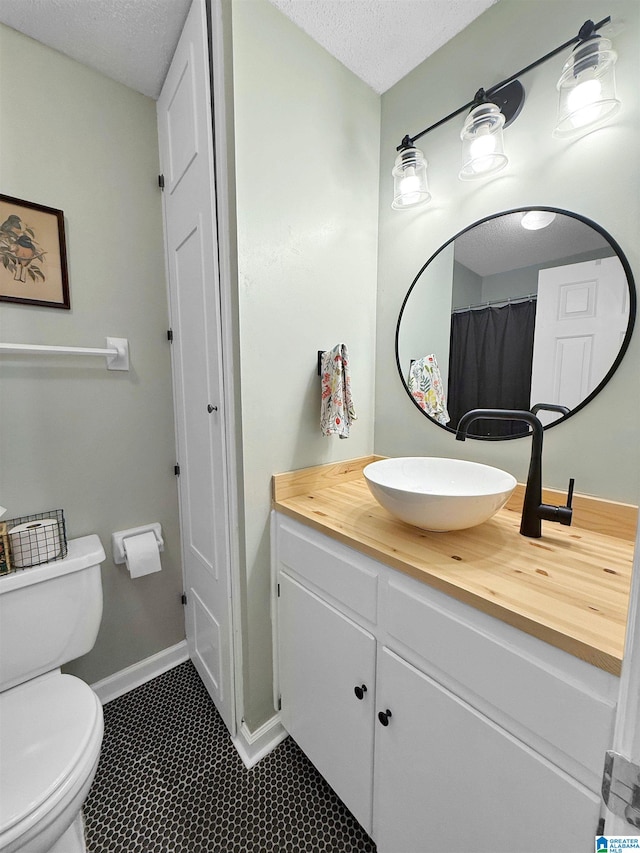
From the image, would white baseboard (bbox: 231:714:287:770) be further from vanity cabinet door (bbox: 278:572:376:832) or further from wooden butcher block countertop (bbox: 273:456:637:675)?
wooden butcher block countertop (bbox: 273:456:637:675)

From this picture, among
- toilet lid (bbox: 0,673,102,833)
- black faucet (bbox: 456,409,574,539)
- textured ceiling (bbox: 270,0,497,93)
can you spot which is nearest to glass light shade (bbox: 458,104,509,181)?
textured ceiling (bbox: 270,0,497,93)

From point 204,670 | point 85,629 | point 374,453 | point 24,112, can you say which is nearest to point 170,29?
point 24,112

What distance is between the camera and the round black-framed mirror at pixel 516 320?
0.96 metres

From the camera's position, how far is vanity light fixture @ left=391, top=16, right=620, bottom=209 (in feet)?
2.84

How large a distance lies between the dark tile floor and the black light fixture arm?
7.42 ft

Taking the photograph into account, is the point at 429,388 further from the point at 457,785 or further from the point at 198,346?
the point at 457,785

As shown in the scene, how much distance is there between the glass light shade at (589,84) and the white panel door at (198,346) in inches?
40.0

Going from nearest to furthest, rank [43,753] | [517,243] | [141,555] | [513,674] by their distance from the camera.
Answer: [513,674], [43,753], [517,243], [141,555]

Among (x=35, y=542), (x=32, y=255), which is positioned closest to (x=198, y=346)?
(x=32, y=255)

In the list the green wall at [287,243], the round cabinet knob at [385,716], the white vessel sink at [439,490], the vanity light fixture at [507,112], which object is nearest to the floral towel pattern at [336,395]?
the green wall at [287,243]

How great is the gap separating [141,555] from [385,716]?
1.10 m

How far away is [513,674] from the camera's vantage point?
24.2 inches

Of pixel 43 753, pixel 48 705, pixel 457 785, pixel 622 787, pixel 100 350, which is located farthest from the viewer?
pixel 100 350

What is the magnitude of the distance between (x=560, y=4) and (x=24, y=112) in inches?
68.1
